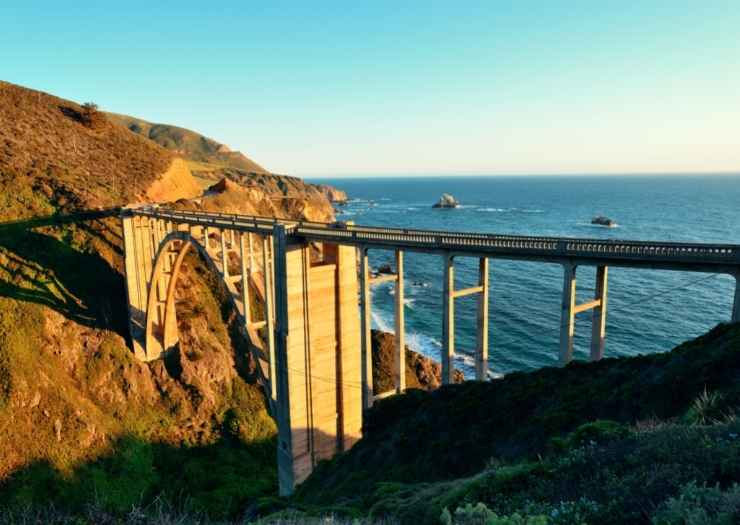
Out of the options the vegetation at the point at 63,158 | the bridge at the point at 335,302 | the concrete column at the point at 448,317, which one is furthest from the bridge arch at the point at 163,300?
the concrete column at the point at 448,317

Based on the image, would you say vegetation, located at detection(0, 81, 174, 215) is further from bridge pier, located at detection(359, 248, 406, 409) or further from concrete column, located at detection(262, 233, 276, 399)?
bridge pier, located at detection(359, 248, 406, 409)

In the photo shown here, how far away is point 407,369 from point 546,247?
34.0 meters

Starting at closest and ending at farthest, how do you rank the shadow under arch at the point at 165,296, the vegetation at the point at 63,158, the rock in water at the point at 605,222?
the shadow under arch at the point at 165,296, the vegetation at the point at 63,158, the rock in water at the point at 605,222

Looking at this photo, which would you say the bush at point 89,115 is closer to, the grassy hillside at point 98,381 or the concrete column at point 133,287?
the grassy hillside at point 98,381

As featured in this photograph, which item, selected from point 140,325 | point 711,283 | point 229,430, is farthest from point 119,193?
point 711,283

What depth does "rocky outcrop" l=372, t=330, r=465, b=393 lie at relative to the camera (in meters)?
48.4

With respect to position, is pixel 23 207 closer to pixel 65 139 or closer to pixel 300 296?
pixel 65 139

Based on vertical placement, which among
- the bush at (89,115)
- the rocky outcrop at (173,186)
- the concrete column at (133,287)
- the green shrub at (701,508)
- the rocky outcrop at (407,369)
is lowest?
the rocky outcrop at (407,369)

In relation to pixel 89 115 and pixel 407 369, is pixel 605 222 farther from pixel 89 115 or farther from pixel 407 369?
pixel 89 115

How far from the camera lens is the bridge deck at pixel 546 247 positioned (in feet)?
51.2

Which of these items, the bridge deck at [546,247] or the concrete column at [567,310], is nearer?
the bridge deck at [546,247]

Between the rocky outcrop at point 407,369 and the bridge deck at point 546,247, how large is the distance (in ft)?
87.2

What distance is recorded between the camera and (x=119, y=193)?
5512 cm

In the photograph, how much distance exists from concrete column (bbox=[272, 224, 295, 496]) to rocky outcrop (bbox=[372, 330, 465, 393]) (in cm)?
1985
